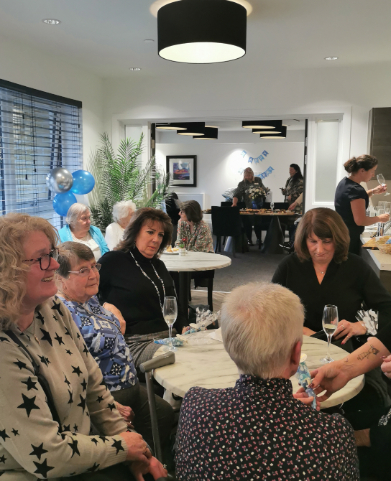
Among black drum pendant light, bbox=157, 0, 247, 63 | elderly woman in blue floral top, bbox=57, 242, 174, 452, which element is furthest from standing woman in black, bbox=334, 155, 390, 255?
elderly woman in blue floral top, bbox=57, 242, 174, 452

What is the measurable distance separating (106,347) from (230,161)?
11655mm

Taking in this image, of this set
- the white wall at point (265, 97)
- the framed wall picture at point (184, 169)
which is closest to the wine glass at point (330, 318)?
the white wall at point (265, 97)

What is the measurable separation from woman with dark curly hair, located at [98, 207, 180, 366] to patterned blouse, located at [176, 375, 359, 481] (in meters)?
1.38

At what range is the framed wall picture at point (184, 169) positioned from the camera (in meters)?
13.5

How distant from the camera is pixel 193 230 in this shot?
5.27 meters

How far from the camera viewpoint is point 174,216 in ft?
28.6

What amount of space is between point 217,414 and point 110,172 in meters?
5.46

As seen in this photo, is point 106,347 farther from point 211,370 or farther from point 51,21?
point 51,21

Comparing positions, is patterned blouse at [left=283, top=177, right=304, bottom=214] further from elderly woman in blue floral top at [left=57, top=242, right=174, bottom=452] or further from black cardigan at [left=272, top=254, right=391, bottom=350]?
elderly woman in blue floral top at [left=57, top=242, right=174, bottom=452]

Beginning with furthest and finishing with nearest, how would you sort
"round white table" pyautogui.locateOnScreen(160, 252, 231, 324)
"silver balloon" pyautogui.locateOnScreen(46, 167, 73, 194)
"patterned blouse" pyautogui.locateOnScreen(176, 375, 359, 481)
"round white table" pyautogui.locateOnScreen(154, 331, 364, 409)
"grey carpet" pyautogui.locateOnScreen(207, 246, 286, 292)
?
1. "grey carpet" pyautogui.locateOnScreen(207, 246, 286, 292)
2. "silver balloon" pyautogui.locateOnScreen(46, 167, 73, 194)
3. "round white table" pyautogui.locateOnScreen(160, 252, 231, 324)
4. "round white table" pyautogui.locateOnScreen(154, 331, 364, 409)
5. "patterned blouse" pyautogui.locateOnScreen(176, 375, 359, 481)

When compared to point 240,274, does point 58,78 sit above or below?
above

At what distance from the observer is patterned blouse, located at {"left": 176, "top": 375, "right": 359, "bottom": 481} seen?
1.00 metres

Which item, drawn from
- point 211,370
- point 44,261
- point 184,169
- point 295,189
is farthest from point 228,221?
point 44,261

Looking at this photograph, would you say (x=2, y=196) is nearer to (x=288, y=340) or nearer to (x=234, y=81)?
(x=234, y=81)
